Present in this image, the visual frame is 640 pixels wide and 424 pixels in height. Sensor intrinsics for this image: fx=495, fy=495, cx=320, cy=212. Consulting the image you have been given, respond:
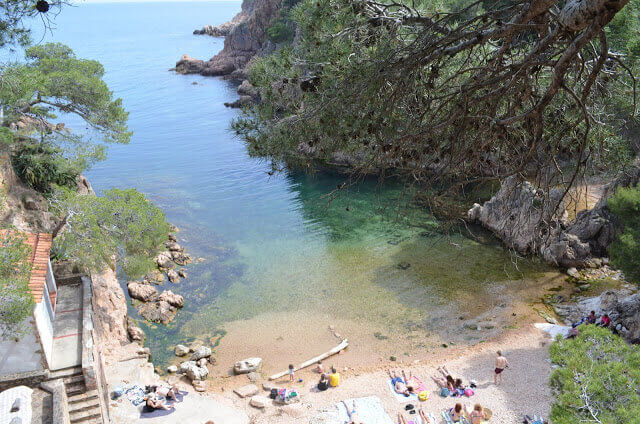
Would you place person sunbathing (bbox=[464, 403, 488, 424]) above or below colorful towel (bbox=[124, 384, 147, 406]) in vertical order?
below

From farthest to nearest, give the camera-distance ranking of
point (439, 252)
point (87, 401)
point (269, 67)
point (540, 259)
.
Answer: point (439, 252) < point (540, 259) < point (87, 401) < point (269, 67)

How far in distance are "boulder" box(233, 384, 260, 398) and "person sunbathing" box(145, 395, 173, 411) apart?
2244mm

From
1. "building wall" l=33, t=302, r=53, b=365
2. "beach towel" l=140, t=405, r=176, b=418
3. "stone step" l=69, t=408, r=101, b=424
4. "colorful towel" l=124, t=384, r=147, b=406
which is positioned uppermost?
"building wall" l=33, t=302, r=53, b=365

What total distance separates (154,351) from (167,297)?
10.4 ft

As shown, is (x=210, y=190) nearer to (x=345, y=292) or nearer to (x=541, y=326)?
(x=345, y=292)

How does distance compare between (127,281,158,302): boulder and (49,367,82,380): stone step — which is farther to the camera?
(127,281,158,302): boulder

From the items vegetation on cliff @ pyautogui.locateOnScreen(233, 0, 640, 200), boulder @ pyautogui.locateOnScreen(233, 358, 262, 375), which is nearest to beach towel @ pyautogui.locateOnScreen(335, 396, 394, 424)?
boulder @ pyautogui.locateOnScreen(233, 358, 262, 375)

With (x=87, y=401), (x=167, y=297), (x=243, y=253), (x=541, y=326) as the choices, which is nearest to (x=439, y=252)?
(x=541, y=326)

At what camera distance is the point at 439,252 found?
25234 mm

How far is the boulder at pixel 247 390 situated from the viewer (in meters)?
16.2

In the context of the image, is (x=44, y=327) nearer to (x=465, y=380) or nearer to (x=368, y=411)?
(x=368, y=411)

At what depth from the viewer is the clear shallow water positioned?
68.9ft

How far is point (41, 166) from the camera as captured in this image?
19.3m

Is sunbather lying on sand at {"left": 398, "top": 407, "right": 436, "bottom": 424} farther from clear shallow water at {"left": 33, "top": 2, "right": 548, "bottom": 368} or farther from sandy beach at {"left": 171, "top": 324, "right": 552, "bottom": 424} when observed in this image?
clear shallow water at {"left": 33, "top": 2, "right": 548, "bottom": 368}
